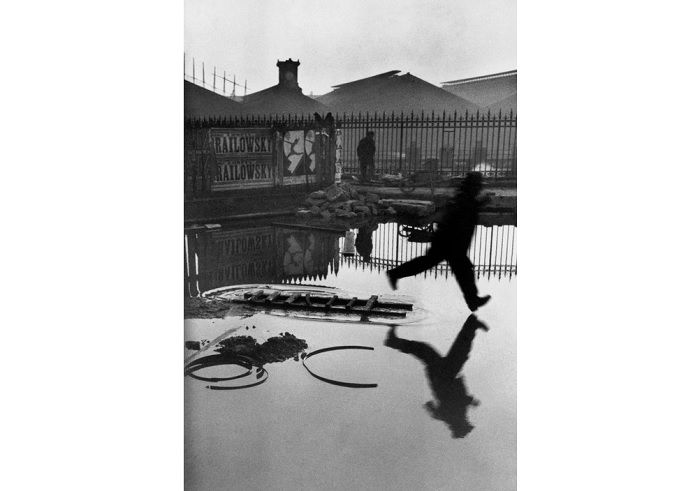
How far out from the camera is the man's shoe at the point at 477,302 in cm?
281

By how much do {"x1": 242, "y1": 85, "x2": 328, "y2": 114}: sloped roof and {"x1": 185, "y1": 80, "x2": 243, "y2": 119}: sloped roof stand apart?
58 millimetres

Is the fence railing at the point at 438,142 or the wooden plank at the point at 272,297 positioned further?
the wooden plank at the point at 272,297

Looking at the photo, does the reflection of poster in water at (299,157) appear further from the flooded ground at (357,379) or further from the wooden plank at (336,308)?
the wooden plank at (336,308)

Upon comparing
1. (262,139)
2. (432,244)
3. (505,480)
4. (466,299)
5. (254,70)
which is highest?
(254,70)

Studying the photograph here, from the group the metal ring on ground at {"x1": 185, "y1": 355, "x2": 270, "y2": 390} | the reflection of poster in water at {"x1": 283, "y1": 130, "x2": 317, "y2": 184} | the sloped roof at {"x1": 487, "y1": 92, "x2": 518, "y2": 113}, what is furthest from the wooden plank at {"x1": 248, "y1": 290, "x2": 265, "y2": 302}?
the sloped roof at {"x1": 487, "y1": 92, "x2": 518, "y2": 113}

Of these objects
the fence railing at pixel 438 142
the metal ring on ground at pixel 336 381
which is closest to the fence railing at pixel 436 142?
the fence railing at pixel 438 142

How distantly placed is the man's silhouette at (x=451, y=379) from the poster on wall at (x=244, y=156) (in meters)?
0.96

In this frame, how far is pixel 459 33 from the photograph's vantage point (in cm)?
277

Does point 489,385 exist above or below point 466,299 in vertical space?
below

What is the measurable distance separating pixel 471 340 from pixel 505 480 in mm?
607

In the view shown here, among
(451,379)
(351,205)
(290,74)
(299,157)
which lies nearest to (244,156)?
(299,157)

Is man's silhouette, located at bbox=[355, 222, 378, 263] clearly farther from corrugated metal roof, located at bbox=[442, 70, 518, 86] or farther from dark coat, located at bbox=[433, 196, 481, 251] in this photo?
corrugated metal roof, located at bbox=[442, 70, 518, 86]

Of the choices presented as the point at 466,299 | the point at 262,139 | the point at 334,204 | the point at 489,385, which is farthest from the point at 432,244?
the point at 262,139

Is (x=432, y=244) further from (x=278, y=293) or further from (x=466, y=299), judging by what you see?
(x=278, y=293)
